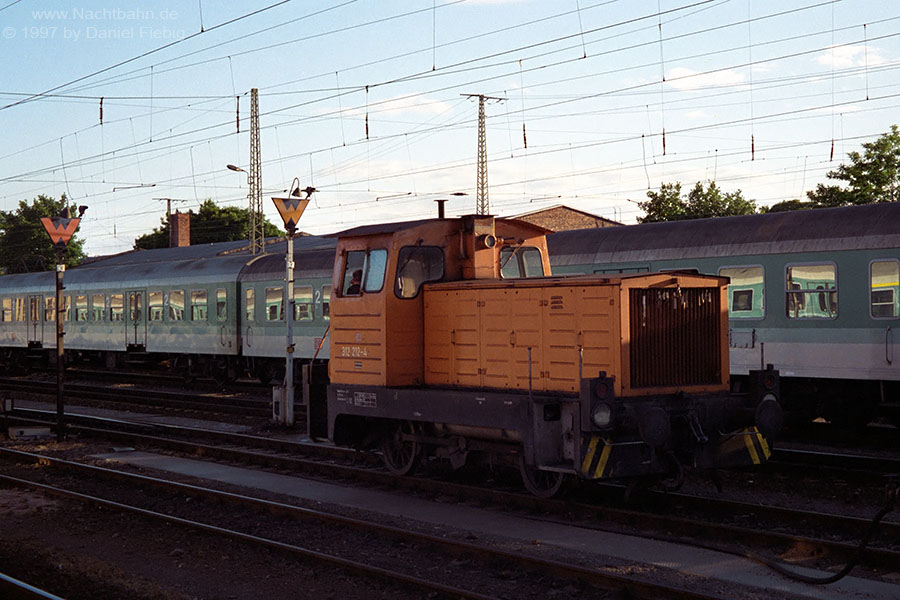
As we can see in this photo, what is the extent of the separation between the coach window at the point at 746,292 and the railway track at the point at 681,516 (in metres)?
6.02

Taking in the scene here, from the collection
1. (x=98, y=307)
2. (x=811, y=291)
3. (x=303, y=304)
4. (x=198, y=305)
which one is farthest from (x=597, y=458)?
(x=98, y=307)

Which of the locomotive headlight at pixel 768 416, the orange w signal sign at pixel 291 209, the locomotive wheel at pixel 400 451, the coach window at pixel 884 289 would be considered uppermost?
the orange w signal sign at pixel 291 209

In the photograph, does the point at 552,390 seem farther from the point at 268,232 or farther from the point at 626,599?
the point at 268,232

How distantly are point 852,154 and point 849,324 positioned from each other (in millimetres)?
25569

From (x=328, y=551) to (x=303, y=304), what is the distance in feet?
49.9

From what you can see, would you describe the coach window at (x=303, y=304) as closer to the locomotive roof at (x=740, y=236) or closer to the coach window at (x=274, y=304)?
the coach window at (x=274, y=304)

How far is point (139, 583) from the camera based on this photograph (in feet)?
24.5

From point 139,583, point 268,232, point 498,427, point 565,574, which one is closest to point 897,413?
point 498,427

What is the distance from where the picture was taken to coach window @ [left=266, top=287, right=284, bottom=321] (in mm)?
23750

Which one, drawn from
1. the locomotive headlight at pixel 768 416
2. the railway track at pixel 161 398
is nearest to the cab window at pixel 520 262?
the locomotive headlight at pixel 768 416

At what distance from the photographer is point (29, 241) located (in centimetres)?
7819

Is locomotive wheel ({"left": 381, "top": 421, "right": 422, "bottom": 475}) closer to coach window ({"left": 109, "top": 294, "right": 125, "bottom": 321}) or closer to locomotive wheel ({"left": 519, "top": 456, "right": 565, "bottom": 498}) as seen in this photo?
locomotive wheel ({"left": 519, "top": 456, "right": 565, "bottom": 498})

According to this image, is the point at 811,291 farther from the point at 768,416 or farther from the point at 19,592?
the point at 19,592

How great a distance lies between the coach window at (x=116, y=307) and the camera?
97.2 feet
